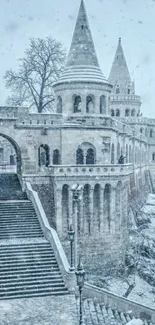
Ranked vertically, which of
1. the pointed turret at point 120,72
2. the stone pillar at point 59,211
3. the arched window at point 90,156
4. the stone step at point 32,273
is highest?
the pointed turret at point 120,72

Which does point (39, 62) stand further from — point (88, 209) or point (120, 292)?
point (120, 292)

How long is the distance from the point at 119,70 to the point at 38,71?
1756 centimetres

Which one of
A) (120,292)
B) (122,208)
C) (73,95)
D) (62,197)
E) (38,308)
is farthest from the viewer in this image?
(73,95)

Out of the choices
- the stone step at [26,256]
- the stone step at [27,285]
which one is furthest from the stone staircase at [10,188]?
the stone step at [27,285]

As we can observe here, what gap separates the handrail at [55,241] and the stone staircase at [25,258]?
240 mm

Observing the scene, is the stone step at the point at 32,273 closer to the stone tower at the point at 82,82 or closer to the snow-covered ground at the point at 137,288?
the snow-covered ground at the point at 137,288

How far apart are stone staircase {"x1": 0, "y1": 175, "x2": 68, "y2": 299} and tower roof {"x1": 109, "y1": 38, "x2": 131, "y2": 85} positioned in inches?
1171

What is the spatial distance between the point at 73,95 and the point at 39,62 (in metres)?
7.19

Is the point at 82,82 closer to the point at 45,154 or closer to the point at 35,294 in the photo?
the point at 45,154

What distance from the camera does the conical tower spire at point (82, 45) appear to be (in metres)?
28.1

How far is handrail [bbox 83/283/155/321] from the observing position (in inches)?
656

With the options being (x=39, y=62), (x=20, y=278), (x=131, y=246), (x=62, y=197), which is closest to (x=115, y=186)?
(x=62, y=197)

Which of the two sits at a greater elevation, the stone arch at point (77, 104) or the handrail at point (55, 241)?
the stone arch at point (77, 104)

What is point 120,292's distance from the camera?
22.0 metres
